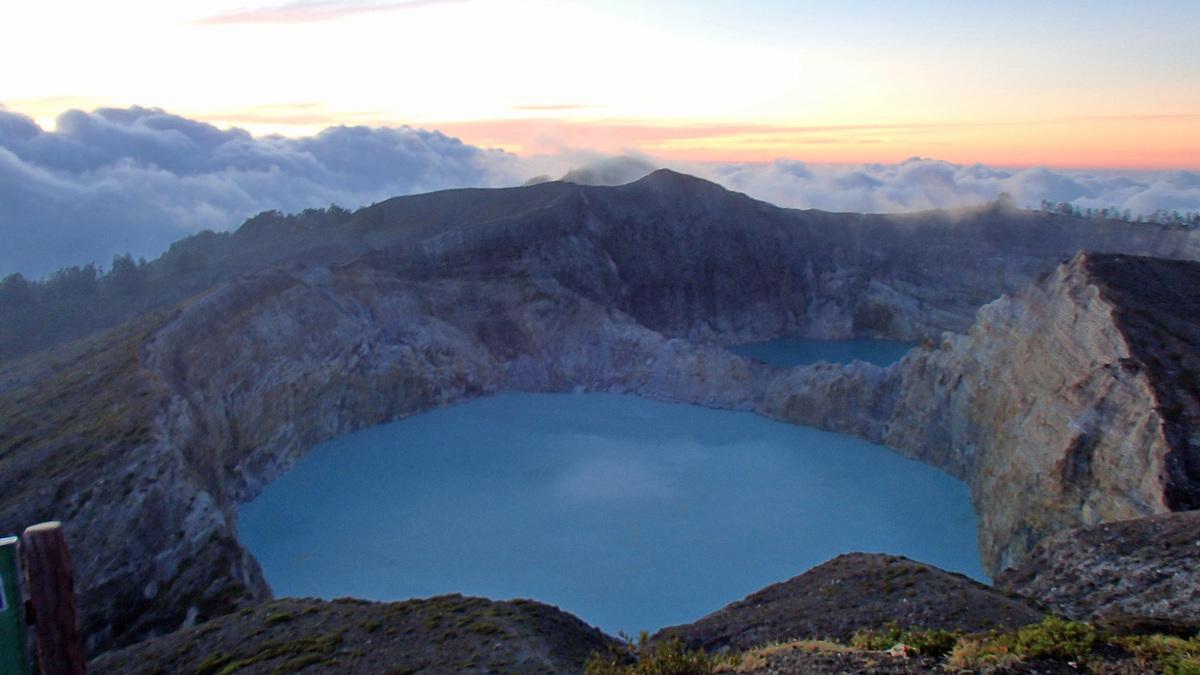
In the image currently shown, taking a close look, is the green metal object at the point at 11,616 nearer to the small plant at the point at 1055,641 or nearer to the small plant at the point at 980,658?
the small plant at the point at 980,658

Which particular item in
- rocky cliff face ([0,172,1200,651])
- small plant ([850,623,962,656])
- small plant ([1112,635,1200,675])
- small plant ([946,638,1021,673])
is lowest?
rocky cliff face ([0,172,1200,651])

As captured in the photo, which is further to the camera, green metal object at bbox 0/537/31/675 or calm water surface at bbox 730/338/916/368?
calm water surface at bbox 730/338/916/368

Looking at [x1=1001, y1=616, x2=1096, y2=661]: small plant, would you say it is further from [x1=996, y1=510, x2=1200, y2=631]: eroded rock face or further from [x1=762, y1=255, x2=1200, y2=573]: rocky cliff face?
[x1=762, y1=255, x2=1200, y2=573]: rocky cliff face

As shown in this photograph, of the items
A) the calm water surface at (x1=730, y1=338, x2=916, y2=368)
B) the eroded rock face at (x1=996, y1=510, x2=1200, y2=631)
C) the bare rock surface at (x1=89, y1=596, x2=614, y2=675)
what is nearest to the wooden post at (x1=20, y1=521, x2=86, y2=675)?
the bare rock surface at (x1=89, y1=596, x2=614, y2=675)

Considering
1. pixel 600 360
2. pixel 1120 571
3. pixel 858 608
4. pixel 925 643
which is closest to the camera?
pixel 925 643

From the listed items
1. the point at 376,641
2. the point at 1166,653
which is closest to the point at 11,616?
the point at 376,641

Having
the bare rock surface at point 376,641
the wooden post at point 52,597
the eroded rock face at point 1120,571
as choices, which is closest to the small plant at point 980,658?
the bare rock surface at point 376,641

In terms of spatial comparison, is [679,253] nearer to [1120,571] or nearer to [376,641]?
[1120,571]
